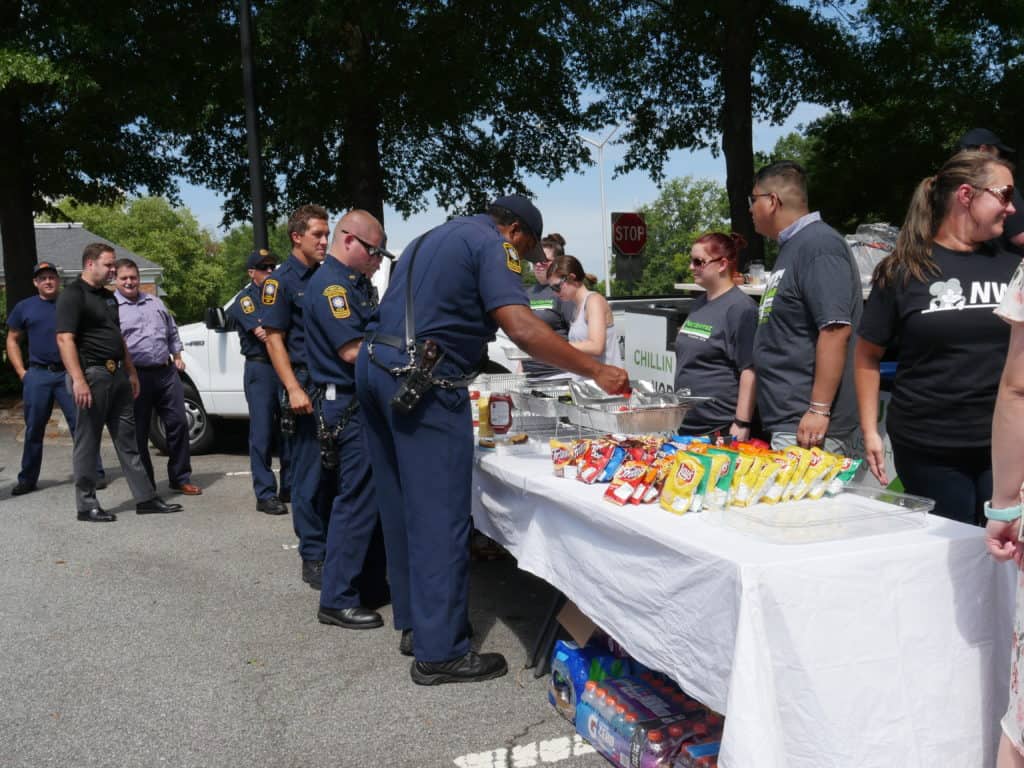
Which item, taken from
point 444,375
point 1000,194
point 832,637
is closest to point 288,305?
point 444,375

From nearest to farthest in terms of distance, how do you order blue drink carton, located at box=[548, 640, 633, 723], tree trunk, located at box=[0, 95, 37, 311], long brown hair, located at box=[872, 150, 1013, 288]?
long brown hair, located at box=[872, 150, 1013, 288], blue drink carton, located at box=[548, 640, 633, 723], tree trunk, located at box=[0, 95, 37, 311]

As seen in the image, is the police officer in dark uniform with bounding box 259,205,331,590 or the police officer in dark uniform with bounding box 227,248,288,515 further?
the police officer in dark uniform with bounding box 227,248,288,515

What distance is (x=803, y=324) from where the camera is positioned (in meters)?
3.64

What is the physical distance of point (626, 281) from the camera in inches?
574

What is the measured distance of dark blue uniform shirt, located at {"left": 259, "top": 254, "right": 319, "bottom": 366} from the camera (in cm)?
527

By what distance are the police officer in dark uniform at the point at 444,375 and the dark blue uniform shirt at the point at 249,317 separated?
3.04 m

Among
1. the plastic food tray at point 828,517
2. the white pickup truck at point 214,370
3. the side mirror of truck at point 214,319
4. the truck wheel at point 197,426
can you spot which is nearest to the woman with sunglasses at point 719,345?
the plastic food tray at point 828,517

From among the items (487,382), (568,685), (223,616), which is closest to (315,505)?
(223,616)

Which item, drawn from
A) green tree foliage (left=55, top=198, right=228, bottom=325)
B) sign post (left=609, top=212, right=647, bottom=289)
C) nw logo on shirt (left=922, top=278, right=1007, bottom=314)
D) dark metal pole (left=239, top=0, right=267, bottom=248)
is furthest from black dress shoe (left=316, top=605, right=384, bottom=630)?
green tree foliage (left=55, top=198, right=228, bottom=325)

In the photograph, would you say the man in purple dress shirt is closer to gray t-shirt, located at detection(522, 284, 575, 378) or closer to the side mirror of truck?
the side mirror of truck

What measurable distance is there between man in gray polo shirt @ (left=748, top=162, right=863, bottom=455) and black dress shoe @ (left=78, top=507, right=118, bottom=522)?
4.97 metres

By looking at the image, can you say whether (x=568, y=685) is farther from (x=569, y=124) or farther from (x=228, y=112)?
(x=569, y=124)

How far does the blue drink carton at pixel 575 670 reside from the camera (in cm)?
333

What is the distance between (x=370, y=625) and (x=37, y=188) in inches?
541
